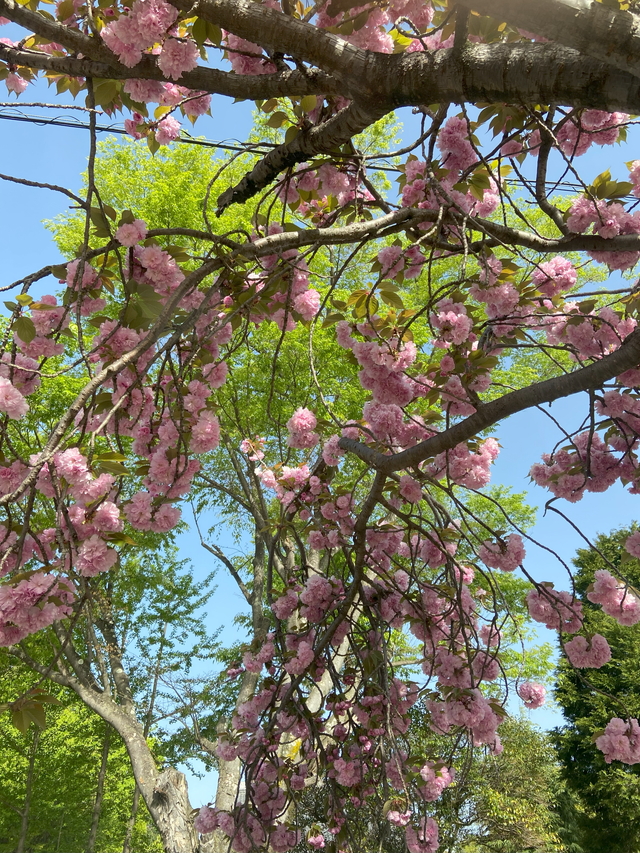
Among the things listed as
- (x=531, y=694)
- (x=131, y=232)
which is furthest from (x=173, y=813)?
(x=131, y=232)

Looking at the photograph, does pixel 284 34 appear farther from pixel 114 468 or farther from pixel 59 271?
pixel 114 468

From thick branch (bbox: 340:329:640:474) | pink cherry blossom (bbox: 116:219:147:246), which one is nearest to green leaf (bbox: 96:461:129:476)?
pink cherry blossom (bbox: 116:219:147:246)

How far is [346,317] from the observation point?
2965mm

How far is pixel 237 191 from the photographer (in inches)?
101

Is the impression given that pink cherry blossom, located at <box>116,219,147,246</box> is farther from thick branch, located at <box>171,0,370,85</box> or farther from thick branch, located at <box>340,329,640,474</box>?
thick branch, located at <box>340,329,640,474</box>

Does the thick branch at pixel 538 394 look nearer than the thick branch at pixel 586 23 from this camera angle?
No

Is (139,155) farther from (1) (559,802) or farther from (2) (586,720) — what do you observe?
(1) (559,802)

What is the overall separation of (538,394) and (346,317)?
1.12 m

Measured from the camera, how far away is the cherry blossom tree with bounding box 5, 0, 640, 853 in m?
1.67

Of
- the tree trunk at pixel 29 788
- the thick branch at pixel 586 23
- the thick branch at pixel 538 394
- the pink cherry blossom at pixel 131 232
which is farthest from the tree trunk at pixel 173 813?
the thick branch at pixel 586 23

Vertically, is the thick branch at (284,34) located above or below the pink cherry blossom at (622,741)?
above

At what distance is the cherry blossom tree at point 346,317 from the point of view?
5.48ft

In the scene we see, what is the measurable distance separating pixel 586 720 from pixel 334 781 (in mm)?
11111

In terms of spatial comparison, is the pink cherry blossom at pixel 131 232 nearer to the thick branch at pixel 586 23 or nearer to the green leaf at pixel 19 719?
the thick branch at pixel 586 23
